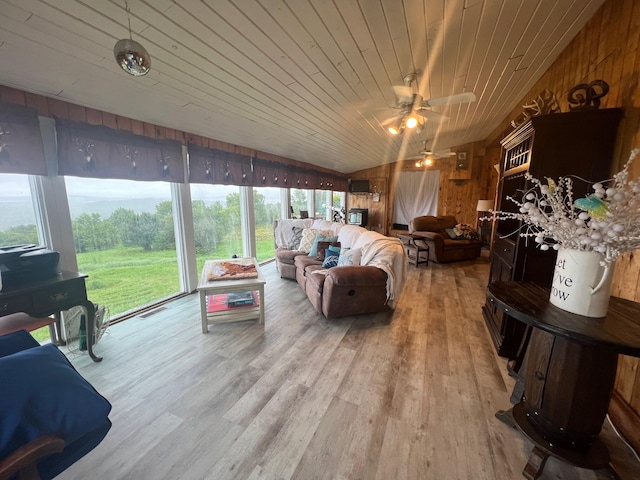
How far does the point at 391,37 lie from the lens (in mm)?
1831

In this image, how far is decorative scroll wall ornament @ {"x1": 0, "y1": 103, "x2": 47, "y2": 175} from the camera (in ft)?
6.07

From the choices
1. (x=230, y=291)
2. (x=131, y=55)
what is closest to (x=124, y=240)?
(x=230, y=291)

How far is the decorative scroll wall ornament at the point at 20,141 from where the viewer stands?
1849 mm

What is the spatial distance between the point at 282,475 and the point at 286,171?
15.1ft

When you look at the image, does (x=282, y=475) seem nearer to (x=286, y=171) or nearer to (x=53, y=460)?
(x=53, y=460)

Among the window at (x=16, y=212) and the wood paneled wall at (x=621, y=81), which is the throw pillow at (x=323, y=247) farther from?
the window at (x=16, y=212)

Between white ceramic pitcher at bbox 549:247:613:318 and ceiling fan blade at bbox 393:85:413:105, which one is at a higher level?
ceiling fan blade at bbox 393:85:413:105

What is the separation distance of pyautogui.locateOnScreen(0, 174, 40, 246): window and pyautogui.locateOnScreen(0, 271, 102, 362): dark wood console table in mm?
524

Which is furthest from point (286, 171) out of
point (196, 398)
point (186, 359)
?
point (196, 398)

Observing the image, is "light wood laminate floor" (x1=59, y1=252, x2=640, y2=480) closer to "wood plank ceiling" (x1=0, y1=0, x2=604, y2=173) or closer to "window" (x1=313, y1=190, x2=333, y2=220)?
"wood plank ceiling" (x1=0, y1=0, x2=604, y2=173)

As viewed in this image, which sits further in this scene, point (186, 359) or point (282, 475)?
point (186, 359)

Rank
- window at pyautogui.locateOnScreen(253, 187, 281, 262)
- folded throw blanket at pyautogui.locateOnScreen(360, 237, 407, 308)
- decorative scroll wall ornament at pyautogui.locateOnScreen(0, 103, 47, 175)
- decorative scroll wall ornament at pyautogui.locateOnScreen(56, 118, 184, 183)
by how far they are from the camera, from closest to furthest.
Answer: decorative scroll wall ornament at pyautogui.locateOnScreen(0, 103, 47, 175) < decorative scroll wall ornament at pyautogui.locateOnScreen(56, 118, 184, 183) < folded throw blanket at pyautogui.locateOnScreen(360, 237, 407, 308) < window at pyautogui.locateOnScreen(253, 187, 281, 262)

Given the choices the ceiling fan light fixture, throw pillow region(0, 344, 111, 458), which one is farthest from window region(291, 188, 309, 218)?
throw pillow region(0, 344, 111, 458)

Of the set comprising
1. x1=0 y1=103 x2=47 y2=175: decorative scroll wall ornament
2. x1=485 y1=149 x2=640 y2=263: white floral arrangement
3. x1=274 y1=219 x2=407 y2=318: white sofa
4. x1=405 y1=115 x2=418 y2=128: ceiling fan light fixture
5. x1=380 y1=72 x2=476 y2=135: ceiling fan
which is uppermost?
x1=380 y1=72 x2=476 y2=135: ceiling fan
